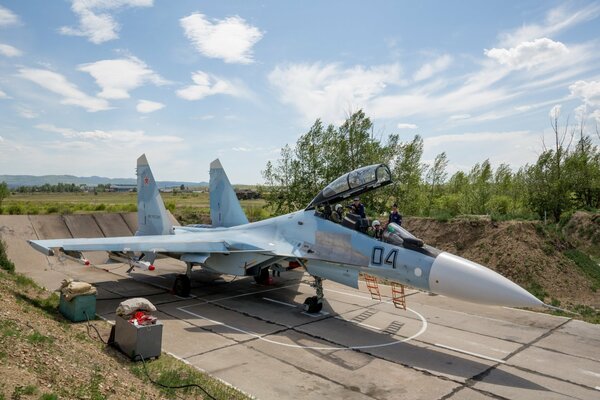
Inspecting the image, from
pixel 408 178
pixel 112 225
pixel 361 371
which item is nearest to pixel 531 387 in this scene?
pixel 361 371

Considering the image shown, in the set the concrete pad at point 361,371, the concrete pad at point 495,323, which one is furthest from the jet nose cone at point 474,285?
the concrete pad at point 495,323

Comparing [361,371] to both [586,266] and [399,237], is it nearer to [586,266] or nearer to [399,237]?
[399,237]

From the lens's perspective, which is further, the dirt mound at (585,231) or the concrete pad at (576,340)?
the dirt mound at (585,231)

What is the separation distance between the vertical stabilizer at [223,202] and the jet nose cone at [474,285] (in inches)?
385

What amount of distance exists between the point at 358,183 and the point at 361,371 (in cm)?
494

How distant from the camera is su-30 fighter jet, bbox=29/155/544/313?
27.6ft

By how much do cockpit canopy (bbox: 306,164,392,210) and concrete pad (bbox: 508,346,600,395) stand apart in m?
5.05

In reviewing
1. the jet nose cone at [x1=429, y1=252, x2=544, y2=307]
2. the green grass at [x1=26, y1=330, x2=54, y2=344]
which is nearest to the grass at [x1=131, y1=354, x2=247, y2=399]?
the green grass at [x1=26, y1=330, x2=54, y2=344]

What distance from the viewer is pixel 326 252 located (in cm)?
1084

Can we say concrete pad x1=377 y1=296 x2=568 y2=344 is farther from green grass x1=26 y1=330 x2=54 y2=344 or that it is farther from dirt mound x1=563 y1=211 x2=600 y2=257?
dirt mound x1=563 y1=211 x2=600 y2=257

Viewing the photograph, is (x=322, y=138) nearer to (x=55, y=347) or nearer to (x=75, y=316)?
(x=75, y=316)

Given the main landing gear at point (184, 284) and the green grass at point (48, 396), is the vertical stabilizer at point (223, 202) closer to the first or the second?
the main landing gear at point (184, 284)

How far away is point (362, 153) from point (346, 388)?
2781 cm

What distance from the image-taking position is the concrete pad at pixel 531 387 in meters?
6.84
